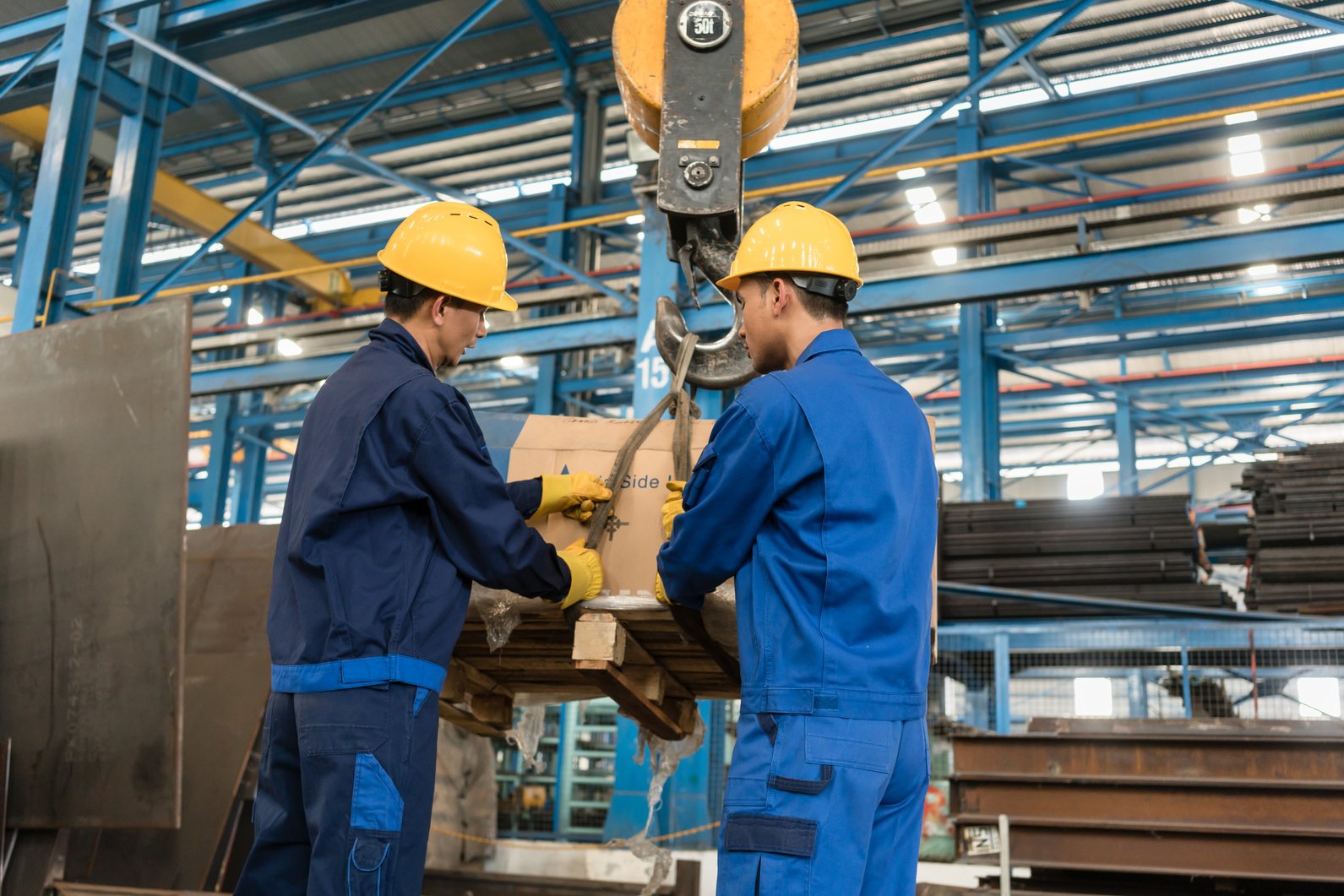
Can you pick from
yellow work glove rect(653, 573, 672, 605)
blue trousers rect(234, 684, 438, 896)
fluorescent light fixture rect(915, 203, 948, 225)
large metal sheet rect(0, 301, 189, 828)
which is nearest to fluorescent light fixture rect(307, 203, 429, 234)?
fluorescent light fixture rect(915, 203, 948, 225)

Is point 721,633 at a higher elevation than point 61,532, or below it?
below

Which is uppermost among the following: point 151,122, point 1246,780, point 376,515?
point 151,122

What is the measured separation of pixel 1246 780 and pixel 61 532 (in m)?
4.67

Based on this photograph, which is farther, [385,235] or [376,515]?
[385,235]

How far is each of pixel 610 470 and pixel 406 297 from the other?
703mm

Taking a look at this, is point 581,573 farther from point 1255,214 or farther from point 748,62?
point 1255,214

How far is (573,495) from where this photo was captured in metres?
2.99

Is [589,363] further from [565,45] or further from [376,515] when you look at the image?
[376,515]

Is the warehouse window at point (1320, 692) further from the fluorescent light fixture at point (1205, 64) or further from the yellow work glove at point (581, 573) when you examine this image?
the yellow work glove at point (581, 573)

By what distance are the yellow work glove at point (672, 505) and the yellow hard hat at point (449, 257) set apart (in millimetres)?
612

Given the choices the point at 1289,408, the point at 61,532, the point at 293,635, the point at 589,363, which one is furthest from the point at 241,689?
the point at 1289,408

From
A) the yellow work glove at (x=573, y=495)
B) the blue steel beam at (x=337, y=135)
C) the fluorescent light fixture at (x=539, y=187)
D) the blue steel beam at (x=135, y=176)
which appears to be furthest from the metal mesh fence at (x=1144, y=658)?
the fluorescent light fixture at (x=539, y=187)

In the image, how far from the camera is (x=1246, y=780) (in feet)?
16.3

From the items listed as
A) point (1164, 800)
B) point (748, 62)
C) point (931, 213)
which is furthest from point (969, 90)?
point (931, 213)
